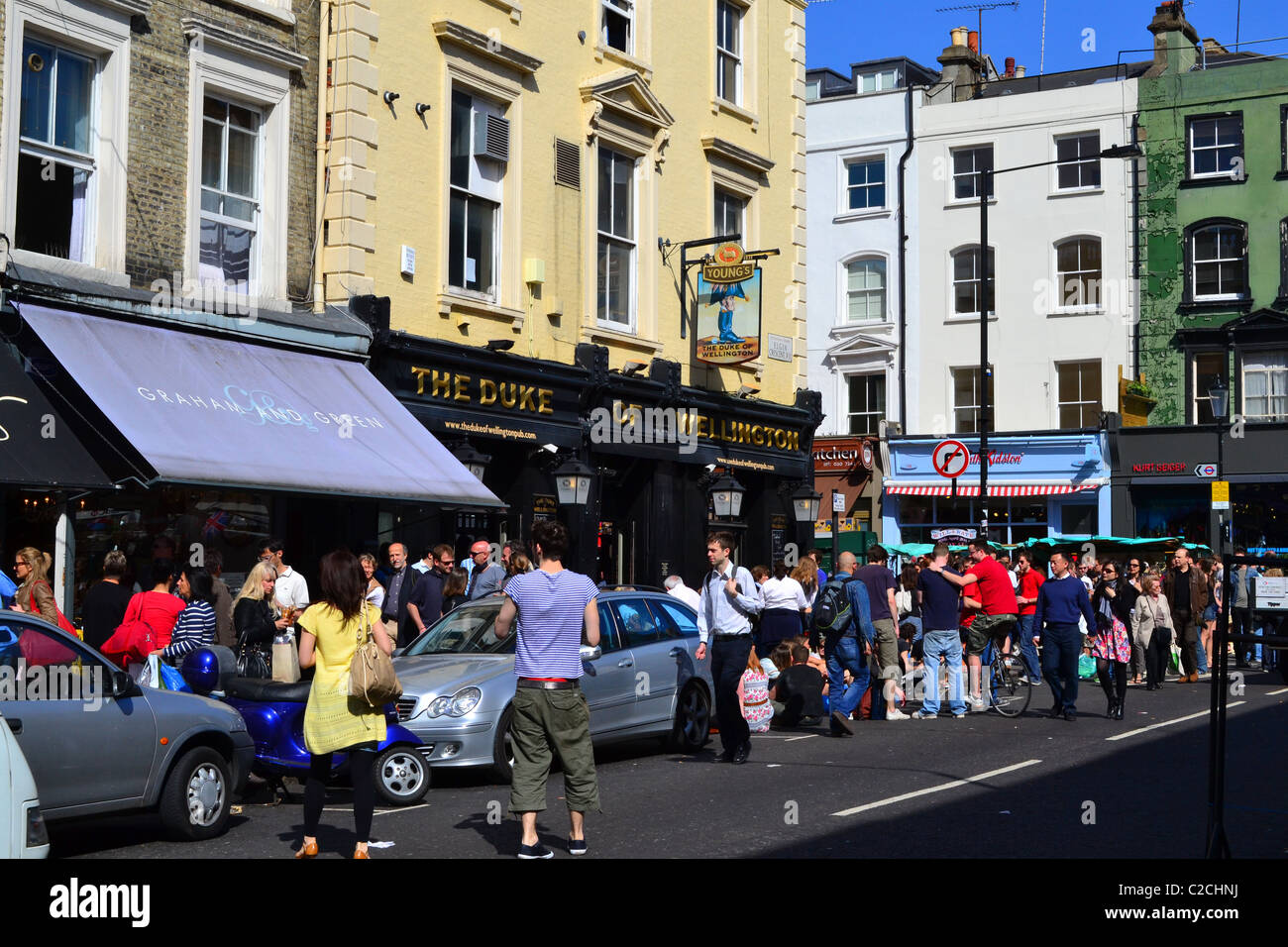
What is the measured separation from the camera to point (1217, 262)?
39000 mm

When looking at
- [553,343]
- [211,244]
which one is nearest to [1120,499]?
[553,343]

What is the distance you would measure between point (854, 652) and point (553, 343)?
7142mm

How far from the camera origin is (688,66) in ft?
79.0

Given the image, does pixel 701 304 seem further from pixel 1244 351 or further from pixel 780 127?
pixel 1244 351

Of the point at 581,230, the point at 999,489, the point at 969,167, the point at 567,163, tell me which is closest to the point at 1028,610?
the point at 581,230

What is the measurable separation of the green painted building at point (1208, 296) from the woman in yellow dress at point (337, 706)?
3322 centimetres

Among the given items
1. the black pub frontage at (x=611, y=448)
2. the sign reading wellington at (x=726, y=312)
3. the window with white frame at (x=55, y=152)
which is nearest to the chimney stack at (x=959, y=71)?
the black pub frontage at (x=611, y=448)

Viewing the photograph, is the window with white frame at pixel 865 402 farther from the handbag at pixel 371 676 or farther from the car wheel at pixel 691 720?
the handbag at pixel 371 676

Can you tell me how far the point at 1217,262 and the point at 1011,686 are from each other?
2562cm

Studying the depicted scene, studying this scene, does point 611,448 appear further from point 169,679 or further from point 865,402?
point 865,402

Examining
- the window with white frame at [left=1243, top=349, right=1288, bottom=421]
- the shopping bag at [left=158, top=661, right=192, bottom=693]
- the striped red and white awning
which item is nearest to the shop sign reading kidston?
the shopping bag at [left=158, top=661, right=192, bottom=693]

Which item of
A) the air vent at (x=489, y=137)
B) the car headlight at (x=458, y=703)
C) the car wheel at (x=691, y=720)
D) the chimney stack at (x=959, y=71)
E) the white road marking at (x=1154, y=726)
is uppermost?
the chimney stack at (x=959, y=71)

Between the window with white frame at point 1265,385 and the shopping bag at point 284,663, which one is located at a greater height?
the window with white frame at point 1265,385

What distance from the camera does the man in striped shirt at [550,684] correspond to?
8.82m
